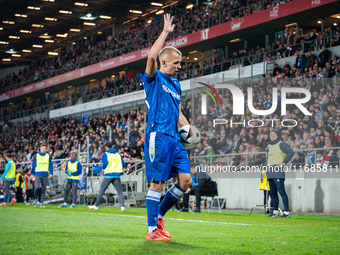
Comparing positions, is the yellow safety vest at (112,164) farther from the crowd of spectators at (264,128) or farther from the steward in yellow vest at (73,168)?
the crowd of spectators at (264,128)

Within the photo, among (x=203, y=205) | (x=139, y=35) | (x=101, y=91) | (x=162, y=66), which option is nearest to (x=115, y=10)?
(x=139, y=35)

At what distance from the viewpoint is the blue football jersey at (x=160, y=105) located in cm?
457

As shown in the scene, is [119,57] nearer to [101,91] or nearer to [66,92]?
[101,91]

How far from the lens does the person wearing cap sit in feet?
34.2

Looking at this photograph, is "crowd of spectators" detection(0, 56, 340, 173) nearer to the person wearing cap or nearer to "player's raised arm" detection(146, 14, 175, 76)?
the person wearing cap

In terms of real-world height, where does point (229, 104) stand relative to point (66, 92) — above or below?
below

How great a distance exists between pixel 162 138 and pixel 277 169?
6587mm

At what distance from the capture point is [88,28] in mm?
44250

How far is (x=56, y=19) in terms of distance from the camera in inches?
1592

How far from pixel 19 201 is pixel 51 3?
20313 millimetres

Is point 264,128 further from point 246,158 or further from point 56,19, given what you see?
point 56,19

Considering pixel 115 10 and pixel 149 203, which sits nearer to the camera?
pixel 149 203

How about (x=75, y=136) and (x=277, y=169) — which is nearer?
(x=277, y=169)

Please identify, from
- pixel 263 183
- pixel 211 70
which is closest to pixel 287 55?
pixel 211 70
